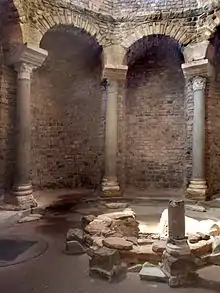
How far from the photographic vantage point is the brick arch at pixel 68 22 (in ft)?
24.5

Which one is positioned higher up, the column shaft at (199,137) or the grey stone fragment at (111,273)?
the column shaft at (199,137)

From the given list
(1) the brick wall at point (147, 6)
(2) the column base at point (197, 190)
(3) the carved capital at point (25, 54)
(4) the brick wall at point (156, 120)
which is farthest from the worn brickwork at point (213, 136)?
(3) the carved capital at point (25, 54)

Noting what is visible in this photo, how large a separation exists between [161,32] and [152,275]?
6842 mm

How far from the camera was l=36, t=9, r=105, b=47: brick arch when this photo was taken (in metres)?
7.45

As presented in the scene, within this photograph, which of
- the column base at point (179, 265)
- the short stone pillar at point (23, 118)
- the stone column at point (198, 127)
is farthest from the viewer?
the stone column at point (198, 127)

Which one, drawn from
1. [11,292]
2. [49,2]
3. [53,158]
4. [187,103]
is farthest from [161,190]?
Result: [11,292]

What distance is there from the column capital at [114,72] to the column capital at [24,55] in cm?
196

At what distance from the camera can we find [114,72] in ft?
28.1

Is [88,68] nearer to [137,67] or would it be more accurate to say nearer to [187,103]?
[137,67]

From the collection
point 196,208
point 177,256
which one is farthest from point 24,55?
point 177,256

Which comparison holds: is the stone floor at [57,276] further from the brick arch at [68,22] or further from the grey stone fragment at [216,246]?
the brick arch at [68,22]

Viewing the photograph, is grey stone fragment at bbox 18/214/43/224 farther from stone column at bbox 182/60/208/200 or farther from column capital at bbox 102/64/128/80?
column capital at bbox 102/64/128/80

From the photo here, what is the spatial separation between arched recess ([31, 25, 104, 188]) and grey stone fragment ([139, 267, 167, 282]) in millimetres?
6014

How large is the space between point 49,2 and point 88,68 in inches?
112
